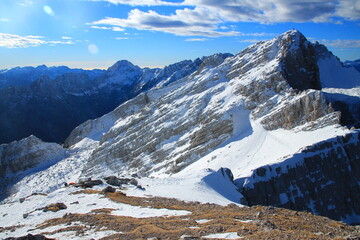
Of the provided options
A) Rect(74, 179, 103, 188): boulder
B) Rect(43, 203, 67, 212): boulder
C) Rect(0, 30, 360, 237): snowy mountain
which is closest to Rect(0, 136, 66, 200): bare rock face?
Rect(0, 30, 360, 237): snowy mountain

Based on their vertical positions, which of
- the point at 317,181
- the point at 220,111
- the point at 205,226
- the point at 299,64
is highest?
the point at 299,64

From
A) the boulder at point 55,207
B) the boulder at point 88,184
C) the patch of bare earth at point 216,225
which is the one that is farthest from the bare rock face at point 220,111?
the boulder at point 55,207

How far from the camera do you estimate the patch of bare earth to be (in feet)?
48.5

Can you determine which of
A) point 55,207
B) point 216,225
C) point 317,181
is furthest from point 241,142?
point 216,225

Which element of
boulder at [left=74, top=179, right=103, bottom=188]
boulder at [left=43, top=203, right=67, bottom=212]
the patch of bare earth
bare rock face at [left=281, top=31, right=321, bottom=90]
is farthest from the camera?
bare rock face at [left=281, top=31, right=321, bottom=90]

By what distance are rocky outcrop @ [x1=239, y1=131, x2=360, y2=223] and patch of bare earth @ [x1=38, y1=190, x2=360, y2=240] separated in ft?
72.7

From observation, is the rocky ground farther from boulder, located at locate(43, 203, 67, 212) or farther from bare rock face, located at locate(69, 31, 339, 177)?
A: bare rock face, located at locate(69, 31, 339, 177)

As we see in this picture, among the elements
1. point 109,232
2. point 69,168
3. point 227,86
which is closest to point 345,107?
point 227,86

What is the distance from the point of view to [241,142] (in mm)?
72125

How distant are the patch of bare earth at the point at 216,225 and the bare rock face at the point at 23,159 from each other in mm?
109949

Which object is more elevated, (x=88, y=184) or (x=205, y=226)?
(x=88, y=184)

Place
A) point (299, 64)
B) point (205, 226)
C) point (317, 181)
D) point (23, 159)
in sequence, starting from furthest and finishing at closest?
point (23, 159) → point (299, 64) → point (317, 181) → point (205, 226)

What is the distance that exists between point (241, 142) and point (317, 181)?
2655cm

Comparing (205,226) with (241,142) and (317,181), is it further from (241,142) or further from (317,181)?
(241,142)
